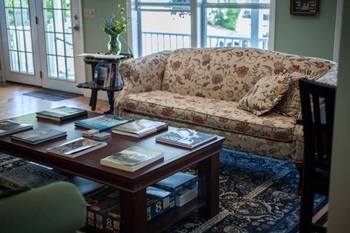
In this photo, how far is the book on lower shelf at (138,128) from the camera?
292 centimetres

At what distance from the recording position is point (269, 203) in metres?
3.05

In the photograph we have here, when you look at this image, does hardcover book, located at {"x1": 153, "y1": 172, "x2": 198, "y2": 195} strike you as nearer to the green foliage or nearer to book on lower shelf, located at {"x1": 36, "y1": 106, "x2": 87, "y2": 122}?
book on lower shelf, located at {"x1": 36, "y1": 106, "x2": 87, "y2": 122}

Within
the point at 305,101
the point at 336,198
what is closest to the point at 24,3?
the point at 305,101

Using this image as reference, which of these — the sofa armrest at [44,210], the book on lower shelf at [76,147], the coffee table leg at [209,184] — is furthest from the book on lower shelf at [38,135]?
the sofa armrest at [44,210]

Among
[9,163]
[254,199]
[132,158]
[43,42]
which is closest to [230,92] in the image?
[254,199]

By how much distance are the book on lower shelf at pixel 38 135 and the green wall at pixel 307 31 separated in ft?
7.94

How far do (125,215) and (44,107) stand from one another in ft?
12.1

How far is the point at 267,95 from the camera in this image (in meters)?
3.49

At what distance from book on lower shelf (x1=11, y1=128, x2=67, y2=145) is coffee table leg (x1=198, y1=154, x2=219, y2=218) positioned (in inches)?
34.6

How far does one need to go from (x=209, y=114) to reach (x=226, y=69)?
665 millimetres

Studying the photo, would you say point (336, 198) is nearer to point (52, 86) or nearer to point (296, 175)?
point (296, 175)

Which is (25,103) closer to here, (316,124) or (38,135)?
(38,135)

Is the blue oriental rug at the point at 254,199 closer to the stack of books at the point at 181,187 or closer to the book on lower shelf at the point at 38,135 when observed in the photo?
the stack of books at the point at 181,187

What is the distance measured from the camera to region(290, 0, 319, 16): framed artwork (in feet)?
13.7
